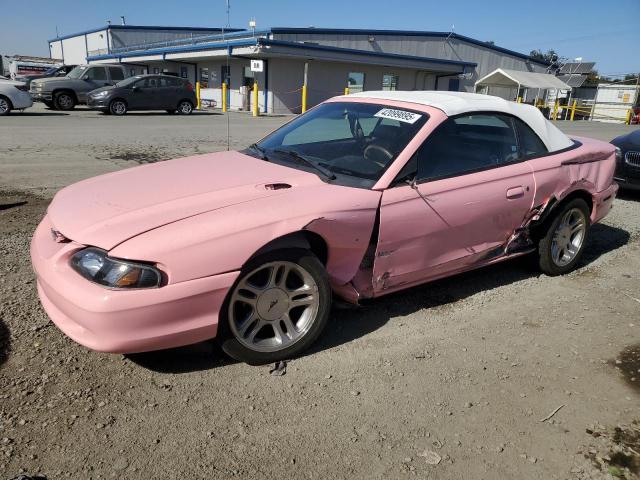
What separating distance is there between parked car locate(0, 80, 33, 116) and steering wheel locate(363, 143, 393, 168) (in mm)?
17876

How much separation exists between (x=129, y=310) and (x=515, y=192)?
2920 millimetres

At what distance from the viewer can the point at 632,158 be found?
7863mm

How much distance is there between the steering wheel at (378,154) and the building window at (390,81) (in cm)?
3016

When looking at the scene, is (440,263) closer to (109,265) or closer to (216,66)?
(109,265)

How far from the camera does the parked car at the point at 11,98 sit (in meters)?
17.4

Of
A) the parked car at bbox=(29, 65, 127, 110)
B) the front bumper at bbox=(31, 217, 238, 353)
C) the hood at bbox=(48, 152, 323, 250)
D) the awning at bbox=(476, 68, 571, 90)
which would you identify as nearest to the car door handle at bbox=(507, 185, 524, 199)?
the hood at bbox=(48, 152, 323, 250)

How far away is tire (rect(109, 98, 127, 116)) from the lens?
65.9 feet

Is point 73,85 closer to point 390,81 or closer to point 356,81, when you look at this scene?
point 356,81

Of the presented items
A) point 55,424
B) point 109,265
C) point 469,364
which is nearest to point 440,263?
point 469,364

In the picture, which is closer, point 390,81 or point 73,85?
point 73,85

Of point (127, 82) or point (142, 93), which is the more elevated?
point (127, 82)

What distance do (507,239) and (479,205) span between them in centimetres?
57

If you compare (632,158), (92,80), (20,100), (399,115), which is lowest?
(20,100)

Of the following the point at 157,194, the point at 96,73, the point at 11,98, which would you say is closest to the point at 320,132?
the point at 157,194
